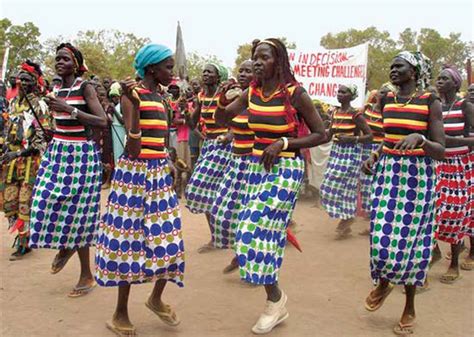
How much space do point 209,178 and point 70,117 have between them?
174cm

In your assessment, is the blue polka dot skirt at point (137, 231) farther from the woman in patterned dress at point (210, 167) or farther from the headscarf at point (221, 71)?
the headscarf at point (221, 71)

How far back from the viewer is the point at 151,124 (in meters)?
3.44

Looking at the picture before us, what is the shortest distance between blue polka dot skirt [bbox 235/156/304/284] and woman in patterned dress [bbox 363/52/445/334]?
0.72 m

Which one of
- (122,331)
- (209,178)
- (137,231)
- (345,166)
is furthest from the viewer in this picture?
(345,166)

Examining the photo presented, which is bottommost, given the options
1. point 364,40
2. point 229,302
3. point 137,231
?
point 229,302

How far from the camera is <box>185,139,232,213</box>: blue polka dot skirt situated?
5.43 m

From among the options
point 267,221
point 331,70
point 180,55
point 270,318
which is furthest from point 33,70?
point 180,55

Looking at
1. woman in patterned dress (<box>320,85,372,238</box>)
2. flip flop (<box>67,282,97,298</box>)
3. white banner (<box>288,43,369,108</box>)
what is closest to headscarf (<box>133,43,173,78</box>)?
flip flop (<box>67,282,97,298</box>)

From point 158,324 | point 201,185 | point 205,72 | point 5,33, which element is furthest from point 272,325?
point 5,33

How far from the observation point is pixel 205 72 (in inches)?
220

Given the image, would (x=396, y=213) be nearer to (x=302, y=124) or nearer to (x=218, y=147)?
(x=302, y=124)

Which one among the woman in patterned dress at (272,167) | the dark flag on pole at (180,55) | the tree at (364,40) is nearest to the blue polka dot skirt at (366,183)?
the woman in patterned dress at (272,167)

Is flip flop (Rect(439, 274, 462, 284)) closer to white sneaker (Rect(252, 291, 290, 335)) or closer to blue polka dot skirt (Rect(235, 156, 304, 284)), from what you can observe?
white sneaker (Rect(252, 291, 290, 335))

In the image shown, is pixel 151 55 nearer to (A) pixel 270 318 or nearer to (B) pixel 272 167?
(B) pixel 272 167
